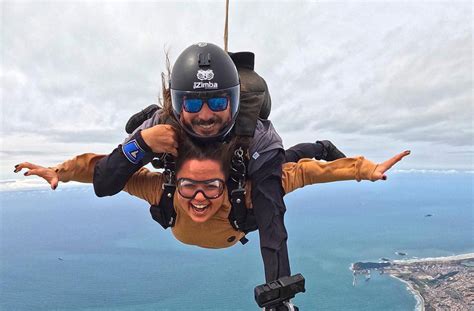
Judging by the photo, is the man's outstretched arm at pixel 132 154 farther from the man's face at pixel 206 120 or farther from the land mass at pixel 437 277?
the land mass at pixel 437 277

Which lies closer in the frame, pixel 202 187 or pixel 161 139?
pixel 161 139

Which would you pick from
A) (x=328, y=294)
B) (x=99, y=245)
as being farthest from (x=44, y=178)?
(x=99, y=245)

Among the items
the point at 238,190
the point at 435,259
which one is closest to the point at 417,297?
the point at 435,259

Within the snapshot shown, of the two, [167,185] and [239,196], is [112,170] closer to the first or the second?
[167,185]

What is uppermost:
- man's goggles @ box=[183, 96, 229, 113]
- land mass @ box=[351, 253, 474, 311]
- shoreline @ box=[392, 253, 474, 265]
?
man's goggles @ box=[183, 96, 229, 113]

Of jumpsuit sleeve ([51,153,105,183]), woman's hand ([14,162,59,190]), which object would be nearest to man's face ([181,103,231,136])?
jumpsuit sleeve ([51,153,105,183])

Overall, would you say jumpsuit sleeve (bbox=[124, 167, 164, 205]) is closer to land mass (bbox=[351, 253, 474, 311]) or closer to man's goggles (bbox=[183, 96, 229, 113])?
man's goggles (bbox=[183, 96, 229, 113])

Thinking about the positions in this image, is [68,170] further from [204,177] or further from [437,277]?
[437,277]
